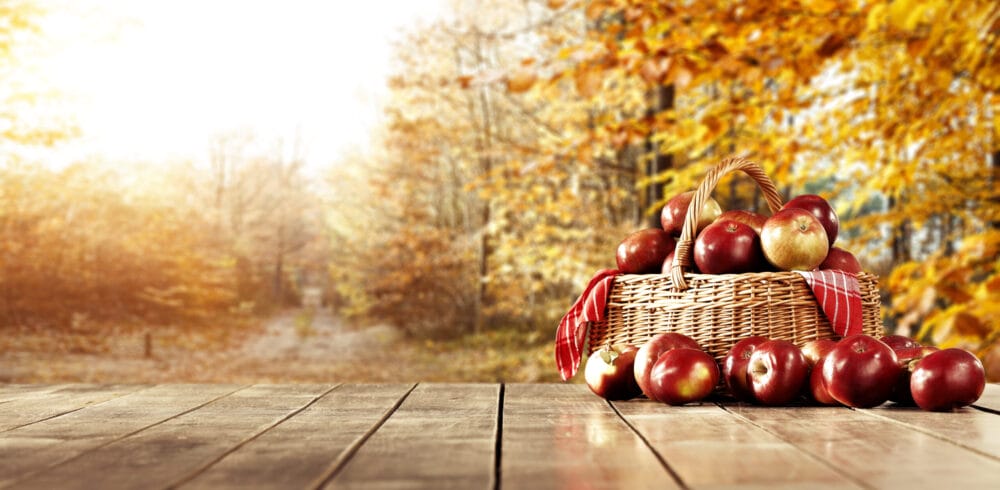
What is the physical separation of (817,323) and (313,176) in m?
13.7

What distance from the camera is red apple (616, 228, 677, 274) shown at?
1.78 meters

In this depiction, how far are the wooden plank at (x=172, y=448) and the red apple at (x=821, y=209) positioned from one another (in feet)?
3.62

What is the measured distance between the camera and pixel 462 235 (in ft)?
41.7

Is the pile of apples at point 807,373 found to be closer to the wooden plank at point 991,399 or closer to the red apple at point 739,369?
the red apple at point 739,369

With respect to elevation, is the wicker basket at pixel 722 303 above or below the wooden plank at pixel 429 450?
above

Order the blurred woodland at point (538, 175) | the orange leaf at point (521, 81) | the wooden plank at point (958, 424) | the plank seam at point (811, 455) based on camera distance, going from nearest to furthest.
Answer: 1. the plank seam at point (811, 455)
2. the wooden plank at point (958, 424)
3. the orange leaf at point (521, 81)
4. the blurred woodland at point (538, 175)

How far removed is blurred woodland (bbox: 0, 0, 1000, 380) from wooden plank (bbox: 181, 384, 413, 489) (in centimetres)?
179

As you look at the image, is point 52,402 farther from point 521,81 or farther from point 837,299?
point 521,81

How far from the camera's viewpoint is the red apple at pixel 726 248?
5.35 ft

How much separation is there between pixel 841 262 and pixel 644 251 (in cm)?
41

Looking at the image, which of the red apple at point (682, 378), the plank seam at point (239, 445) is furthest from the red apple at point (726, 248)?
the plank seam at point (239, 445)

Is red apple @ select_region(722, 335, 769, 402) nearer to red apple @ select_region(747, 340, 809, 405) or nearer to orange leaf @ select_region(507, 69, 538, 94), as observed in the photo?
red apple @ select_region(747, 340, 809, 405)

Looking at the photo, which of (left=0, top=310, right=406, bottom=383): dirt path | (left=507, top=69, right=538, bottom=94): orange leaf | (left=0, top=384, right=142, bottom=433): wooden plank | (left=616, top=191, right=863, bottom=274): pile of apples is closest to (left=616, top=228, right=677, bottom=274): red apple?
(left=616, top=191, right=863, bottom=274): pile of apples

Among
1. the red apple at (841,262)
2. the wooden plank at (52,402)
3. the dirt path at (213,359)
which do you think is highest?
the red apple at (841,262)
